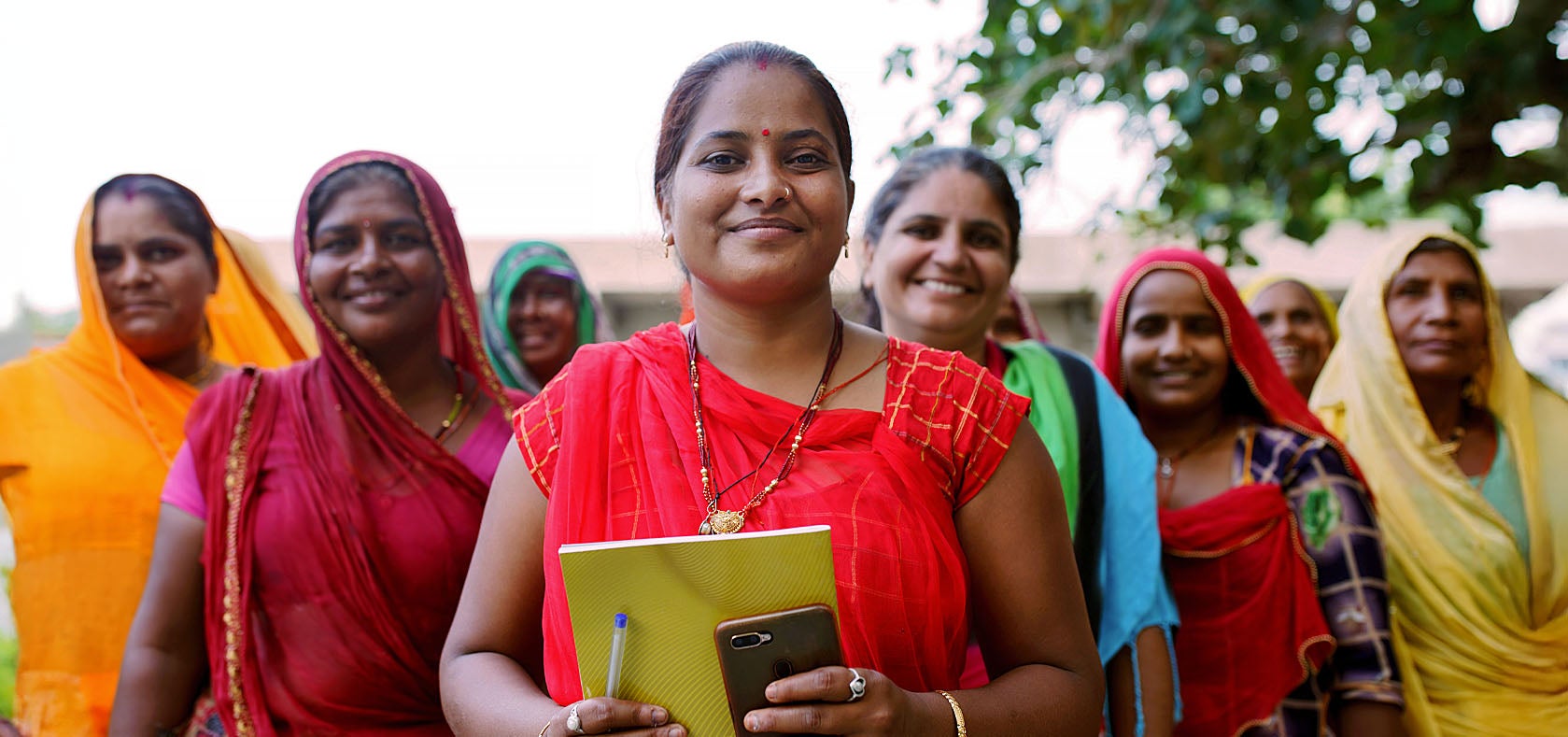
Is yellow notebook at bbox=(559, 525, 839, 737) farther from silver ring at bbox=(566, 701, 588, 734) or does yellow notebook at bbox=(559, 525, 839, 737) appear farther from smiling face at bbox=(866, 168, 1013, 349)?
smiling face at bbox=(866, 168, 1013, 349)

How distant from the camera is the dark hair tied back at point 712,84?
1.84 m

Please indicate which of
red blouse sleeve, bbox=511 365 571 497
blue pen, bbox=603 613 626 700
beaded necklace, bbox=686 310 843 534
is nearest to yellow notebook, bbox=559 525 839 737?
blue pen, bbox=603 613 626 700

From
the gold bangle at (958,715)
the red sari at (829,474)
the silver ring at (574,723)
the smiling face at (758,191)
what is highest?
the smiling face at (758,191)

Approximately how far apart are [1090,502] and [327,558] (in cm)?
178

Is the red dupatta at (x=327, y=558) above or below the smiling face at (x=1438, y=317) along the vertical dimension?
below

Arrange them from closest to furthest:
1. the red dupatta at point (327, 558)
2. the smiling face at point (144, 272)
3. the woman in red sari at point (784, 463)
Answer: the woman in red sari at point (784, 463)
the red dupatta at point (327, 558)
the smiling face at point (144, 272)

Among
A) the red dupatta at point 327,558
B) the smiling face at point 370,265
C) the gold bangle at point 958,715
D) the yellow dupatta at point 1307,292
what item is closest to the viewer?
the gold bangle at point 958,715

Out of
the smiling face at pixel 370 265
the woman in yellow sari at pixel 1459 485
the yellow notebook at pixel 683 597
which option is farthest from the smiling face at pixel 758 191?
the woman in yellow sari at pixel 1459 485

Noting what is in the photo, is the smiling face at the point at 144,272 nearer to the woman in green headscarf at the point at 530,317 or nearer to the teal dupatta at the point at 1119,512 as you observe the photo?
the woman in green headscarf at the point at 530,317

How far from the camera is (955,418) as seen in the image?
177 centimetres

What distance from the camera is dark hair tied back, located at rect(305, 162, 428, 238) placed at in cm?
270

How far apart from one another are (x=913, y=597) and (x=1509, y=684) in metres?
2.64

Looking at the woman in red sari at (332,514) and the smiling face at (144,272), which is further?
the smiling face at (144,272)

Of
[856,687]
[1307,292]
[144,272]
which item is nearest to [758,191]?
[856,687]
